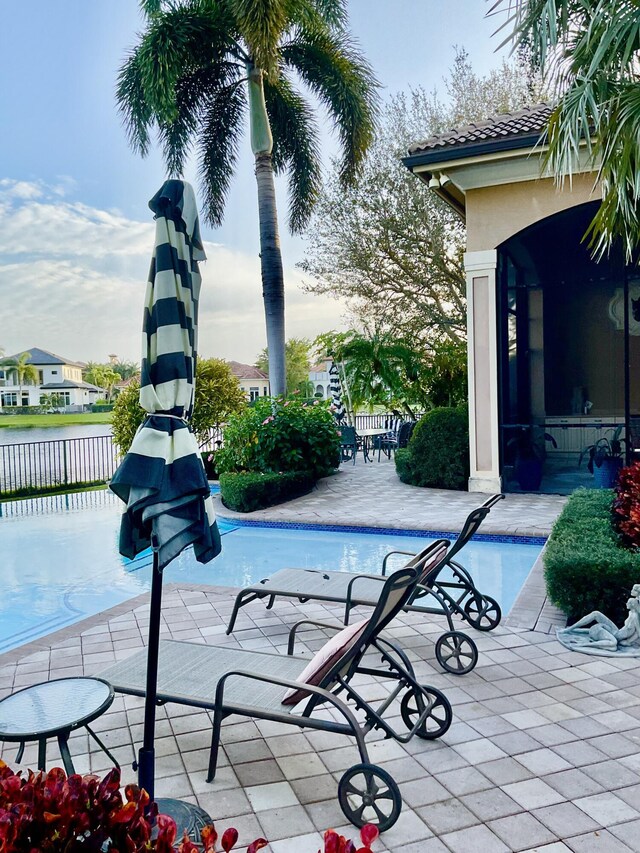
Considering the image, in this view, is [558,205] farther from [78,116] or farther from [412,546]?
[78,116]

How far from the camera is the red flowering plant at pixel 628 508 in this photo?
5.20 m

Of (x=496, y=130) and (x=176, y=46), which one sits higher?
(x=176, y=46)

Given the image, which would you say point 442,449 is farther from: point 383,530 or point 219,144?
point 219,144

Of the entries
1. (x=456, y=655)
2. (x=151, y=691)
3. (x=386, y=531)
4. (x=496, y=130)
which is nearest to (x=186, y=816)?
(x=151, y=691)

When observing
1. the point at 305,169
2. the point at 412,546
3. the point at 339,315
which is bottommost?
the point at 412,546

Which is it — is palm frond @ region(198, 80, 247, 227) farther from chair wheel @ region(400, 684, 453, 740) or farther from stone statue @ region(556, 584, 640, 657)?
chair wheel @ region(400, 684, 453, 740)

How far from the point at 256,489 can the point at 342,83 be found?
9.83 metres

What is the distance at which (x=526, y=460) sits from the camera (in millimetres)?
10797

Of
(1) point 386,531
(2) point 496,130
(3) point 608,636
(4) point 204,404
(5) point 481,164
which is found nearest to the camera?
(3) point 608,636

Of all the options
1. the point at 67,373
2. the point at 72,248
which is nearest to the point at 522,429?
the point at 72,248

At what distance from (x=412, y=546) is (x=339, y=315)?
13504 millimetres

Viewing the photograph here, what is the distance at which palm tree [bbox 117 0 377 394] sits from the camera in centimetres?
1303

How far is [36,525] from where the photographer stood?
33.8 ft

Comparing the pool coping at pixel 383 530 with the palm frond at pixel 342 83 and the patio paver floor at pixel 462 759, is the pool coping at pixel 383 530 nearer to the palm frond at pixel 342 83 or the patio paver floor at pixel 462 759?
the patio paver floor at pixel 462 759
